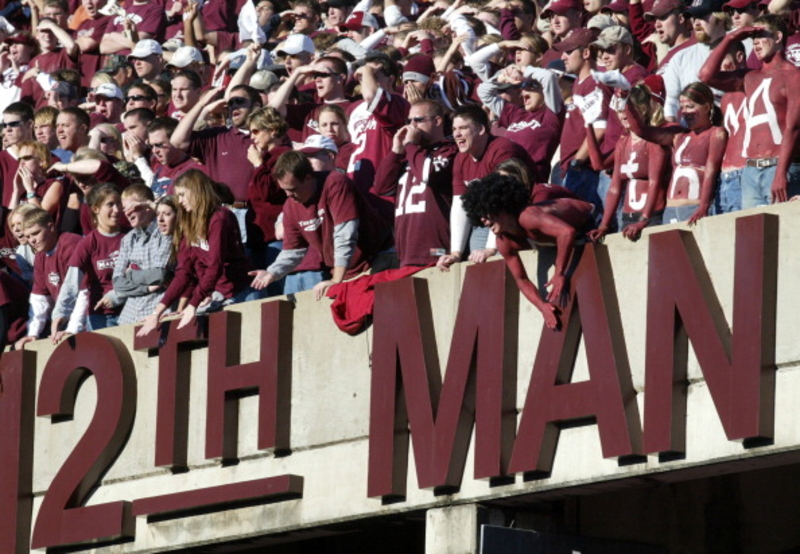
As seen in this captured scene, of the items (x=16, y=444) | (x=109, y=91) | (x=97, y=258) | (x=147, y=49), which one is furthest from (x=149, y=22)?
(x=16, y=444)

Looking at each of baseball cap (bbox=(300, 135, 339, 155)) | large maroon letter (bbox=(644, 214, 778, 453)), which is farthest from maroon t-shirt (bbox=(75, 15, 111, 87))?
large maroon letter (bbox=(644, 214, 778, 453))

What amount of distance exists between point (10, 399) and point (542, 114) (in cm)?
441

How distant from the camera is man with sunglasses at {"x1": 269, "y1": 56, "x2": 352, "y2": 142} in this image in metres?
15.0

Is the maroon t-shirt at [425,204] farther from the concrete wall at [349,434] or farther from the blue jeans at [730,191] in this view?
the blue jeans at [730,191]

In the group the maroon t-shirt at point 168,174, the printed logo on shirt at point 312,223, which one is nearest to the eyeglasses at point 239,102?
the maroon t-shirt at point 168,174

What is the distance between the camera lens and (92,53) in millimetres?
20547

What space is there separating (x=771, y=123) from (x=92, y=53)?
10.6 metres

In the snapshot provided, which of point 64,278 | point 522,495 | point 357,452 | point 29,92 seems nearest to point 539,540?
point 522,495

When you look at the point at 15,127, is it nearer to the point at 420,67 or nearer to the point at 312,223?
Result: the point at 420,67

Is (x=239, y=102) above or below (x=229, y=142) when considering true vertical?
above

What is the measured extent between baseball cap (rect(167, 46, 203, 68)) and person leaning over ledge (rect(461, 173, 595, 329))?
262 inches

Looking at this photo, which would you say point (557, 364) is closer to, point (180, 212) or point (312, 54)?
point (180, 212)

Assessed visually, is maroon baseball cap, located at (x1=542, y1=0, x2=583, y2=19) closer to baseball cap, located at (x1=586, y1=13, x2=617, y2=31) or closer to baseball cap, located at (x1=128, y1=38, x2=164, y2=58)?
baseball cap, located at (x1=586, y1=13, x2=617, y2=31)

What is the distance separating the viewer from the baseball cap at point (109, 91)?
1741 cm
